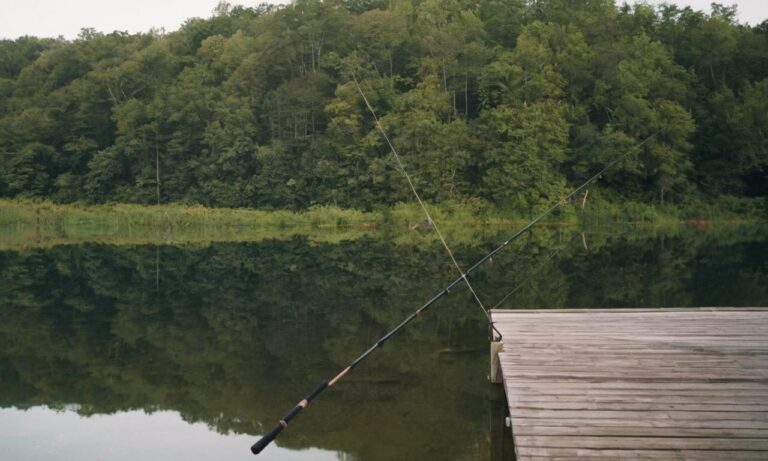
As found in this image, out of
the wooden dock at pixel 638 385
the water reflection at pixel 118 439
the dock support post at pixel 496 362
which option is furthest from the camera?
the dock support post at pixel 496 362

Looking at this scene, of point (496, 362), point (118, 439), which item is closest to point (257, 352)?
point (118, 439)

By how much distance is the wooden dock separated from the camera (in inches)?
148

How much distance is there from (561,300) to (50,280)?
37.0 feet

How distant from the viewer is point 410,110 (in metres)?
41.0

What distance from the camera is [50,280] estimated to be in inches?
625

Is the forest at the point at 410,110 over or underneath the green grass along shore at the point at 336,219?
over

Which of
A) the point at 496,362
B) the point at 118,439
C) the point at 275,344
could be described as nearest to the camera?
the point at 496,362

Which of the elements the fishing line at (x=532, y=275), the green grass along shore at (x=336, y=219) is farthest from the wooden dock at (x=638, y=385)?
the green grass along shore at (x=336, y=219)

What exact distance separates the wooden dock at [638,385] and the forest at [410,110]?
31383 millimetres

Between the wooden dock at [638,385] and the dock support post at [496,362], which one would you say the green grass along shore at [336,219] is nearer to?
the wooden dock at [638,385]

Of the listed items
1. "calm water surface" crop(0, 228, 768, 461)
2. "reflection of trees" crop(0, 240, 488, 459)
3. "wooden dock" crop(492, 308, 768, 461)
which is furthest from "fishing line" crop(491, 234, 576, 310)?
"wooden dock" crop(492, 308, 768, 461)

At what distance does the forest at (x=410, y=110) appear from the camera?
3894 centimetres

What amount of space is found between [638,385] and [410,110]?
3701cm

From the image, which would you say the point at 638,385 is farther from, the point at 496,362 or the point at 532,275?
the point at 532,275
